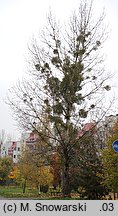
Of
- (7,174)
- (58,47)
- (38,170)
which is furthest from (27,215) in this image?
(7,174)

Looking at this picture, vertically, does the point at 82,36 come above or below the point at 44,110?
above

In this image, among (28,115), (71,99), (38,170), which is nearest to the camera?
(71,99)

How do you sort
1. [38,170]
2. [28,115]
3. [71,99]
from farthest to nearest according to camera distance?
[38,170], [28,115], [71,99]

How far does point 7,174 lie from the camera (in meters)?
54.5

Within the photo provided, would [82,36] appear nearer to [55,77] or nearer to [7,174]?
[55,77]

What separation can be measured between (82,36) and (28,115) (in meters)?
6.01

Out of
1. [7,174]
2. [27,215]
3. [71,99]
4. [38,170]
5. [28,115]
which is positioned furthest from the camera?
[7,174]

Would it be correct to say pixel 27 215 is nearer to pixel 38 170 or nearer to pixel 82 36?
pixel 82 36

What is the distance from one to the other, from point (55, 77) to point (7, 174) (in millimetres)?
39980

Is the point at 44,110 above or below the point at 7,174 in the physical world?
above

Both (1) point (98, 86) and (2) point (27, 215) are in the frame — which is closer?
(2) point (27, 215)

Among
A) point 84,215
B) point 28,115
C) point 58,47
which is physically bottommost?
point 84,215

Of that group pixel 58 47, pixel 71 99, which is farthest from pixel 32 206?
pixel 58 47

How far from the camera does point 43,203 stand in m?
3.36
